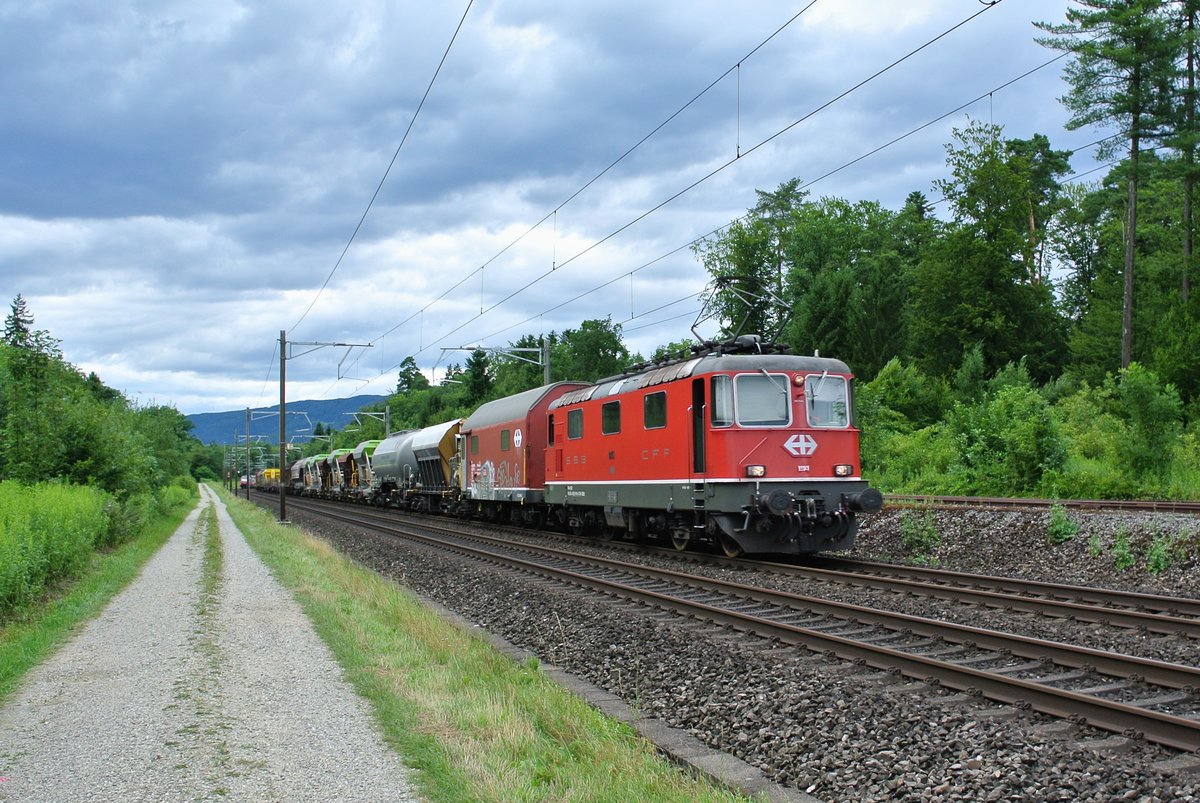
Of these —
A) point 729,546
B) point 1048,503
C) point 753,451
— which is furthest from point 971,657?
point 1048,503

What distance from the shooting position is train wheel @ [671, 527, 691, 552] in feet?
56.2

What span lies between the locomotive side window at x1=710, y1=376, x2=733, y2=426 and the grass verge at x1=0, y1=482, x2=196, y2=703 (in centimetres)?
→ 902

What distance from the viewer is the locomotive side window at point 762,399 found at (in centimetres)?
1512

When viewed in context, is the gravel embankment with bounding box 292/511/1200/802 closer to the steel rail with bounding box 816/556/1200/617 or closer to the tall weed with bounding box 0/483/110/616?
the steel rail with bounding box 816/556/1200/617

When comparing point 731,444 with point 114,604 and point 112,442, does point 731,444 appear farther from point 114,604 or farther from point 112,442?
point 112,442

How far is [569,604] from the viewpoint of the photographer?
12086mm

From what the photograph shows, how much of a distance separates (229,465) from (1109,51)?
121 metres

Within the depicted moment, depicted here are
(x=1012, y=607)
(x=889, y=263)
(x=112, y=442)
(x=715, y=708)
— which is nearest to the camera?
(x=715, y=708)

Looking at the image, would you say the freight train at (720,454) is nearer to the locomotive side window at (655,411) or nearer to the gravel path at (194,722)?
the locomotive side window at (655,411)

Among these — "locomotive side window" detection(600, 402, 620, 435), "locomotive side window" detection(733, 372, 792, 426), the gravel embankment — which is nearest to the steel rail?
the gravel embankment

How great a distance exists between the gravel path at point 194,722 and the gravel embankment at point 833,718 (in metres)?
2.25

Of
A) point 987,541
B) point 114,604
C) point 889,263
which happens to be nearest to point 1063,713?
point 987,541

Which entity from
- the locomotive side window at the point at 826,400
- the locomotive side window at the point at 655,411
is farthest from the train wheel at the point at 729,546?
the locomotive side window at the point at 826,400

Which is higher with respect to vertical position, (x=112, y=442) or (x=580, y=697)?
(x=112, y=442)
